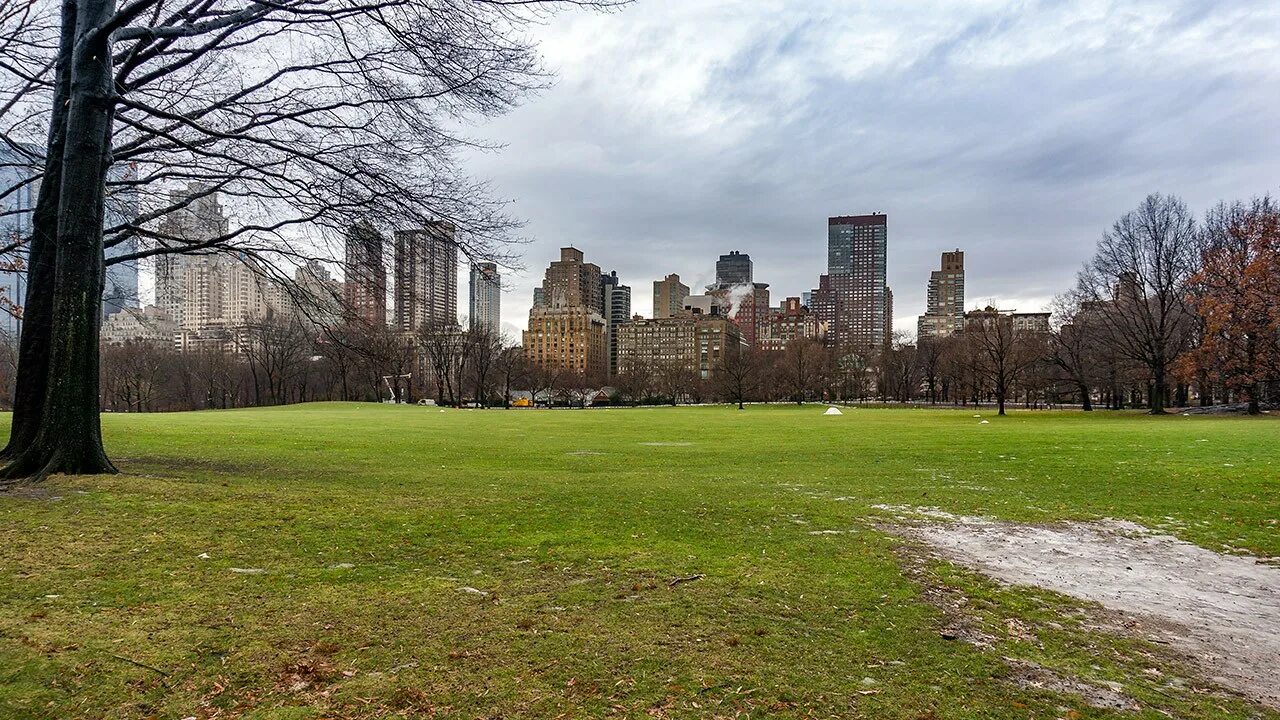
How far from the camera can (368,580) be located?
5.77 metres

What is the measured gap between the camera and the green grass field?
3715mm

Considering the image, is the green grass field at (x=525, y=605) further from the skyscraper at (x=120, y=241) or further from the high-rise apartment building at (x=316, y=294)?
the skyscraper at (x=120, y=241)

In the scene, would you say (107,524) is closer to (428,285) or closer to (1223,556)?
(428,285)

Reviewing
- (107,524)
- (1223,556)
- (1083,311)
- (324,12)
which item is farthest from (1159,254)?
(107,524)

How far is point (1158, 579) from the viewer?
6.62 m

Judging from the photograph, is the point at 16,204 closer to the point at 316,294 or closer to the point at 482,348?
the point at 316,294

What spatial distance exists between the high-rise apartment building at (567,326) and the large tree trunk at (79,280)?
128563 millimetres

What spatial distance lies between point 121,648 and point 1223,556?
1010cm

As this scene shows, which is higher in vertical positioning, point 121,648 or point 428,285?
point 428,285

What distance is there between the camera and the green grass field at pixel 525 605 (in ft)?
12.2

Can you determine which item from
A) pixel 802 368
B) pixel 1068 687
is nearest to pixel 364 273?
pixel 1068 687

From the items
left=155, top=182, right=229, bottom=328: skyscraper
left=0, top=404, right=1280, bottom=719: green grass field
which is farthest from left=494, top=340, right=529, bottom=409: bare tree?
left=0, top=404, right=1280, bottom=719: green grass field

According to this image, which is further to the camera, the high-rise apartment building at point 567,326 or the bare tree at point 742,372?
the high-rise apartment building at point 567,326

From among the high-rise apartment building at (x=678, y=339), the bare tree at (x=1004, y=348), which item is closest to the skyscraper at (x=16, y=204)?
the bare tree at (x=1004, y=348)
